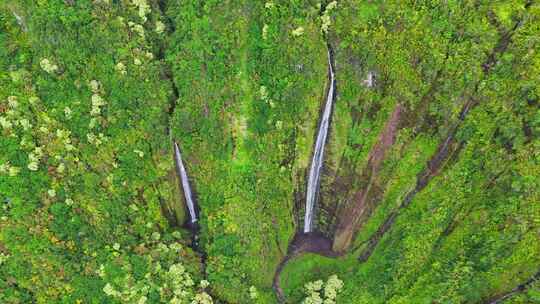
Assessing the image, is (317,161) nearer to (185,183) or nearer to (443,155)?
(443,155)

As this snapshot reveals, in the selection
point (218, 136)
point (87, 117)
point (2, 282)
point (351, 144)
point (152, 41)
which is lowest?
point (2, 282)

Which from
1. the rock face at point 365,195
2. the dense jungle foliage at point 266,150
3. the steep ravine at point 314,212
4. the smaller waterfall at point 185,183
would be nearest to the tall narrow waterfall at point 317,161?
the steep ravine at point 314,212

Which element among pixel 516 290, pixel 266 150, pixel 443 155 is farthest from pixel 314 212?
pixel 516 290

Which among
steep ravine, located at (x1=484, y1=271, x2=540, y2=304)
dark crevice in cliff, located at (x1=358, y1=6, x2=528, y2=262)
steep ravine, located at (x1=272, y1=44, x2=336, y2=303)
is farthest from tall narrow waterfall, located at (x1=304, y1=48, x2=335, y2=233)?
steep ravine, located at (x1=484, y1=271, x2=540, y2=304)

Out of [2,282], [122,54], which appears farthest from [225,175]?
[2,282]

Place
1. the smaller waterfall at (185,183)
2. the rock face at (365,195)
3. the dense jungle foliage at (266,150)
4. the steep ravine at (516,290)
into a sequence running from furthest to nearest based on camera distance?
the smaller waterfall at (185,183) < the rock face at (365,195) < the dense jungle foliage at (266,150) < the steep ravine at (516,290)

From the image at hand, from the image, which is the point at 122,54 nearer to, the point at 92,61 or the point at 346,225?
the point at 92,61

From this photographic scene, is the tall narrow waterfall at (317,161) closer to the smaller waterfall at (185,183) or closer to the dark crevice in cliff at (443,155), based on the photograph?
the dark crevice in cliff at (443,155)
